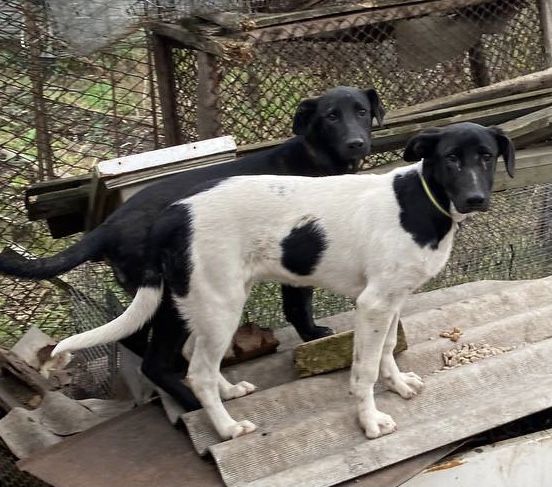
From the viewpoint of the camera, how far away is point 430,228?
329cm

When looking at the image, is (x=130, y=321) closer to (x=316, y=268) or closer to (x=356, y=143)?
(x=316, y=268)

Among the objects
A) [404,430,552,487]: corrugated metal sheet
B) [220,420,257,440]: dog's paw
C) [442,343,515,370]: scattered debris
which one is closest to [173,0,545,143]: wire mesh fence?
[442,343,515,370]: scattered debris

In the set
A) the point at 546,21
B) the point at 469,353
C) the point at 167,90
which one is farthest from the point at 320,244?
the point at 546,21

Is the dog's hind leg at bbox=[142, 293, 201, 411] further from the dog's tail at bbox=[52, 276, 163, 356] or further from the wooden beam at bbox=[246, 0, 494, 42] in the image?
the wooden beam at bbox=[246, 0, 494, 42]

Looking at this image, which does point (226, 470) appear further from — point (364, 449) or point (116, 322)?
point (116, 322)

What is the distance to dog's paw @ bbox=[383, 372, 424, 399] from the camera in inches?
143

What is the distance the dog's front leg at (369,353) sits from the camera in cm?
332

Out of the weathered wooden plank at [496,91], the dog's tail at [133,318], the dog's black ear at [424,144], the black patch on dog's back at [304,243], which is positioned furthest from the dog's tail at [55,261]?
the weathered wooden plank at [496,91]

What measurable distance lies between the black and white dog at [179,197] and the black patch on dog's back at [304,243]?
0.48 metres

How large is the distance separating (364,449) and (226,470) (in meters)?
0.50

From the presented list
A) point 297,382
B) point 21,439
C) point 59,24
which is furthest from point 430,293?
point 59,24

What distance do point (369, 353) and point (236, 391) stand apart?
70 centimetres

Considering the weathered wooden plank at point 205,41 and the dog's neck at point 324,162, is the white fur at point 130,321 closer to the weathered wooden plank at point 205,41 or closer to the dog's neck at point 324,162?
the dog's neck at point 324,162

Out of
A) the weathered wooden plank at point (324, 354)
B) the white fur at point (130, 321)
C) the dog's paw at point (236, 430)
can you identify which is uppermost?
the white fur at point (130, 321)
